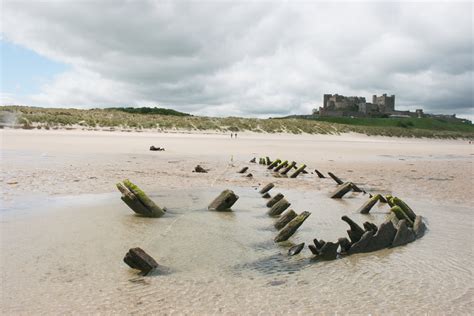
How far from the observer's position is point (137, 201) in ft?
30.3

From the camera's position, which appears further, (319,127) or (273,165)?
(319,127)

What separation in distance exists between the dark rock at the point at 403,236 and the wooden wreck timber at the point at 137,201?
5.06 meters

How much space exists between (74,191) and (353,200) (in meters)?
8.20

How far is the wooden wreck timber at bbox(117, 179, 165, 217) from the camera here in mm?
9206

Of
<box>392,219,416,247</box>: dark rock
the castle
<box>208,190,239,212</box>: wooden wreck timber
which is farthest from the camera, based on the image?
the castle

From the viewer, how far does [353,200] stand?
1255 cm

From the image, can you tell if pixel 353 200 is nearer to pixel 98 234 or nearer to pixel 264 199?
pixel 264 199

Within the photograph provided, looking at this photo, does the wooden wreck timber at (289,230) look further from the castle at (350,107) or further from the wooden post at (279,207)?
the castle at (350,107)

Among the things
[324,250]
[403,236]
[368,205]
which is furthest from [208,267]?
[368,205]

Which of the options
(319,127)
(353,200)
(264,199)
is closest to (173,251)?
(264,199)

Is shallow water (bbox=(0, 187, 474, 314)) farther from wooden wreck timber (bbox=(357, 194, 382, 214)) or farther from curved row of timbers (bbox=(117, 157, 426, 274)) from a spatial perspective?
wooden wreck timber (bbox=(357, 194, 382, 214))

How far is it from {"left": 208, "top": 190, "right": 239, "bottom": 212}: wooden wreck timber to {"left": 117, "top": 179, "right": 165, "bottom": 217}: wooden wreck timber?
154 centimetres

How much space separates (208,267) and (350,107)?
150 m

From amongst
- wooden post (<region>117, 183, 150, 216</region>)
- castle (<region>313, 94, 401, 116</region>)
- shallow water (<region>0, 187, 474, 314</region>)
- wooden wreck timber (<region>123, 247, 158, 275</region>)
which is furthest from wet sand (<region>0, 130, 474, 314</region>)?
castle (<region>313, 94, 401, 116</region>)
